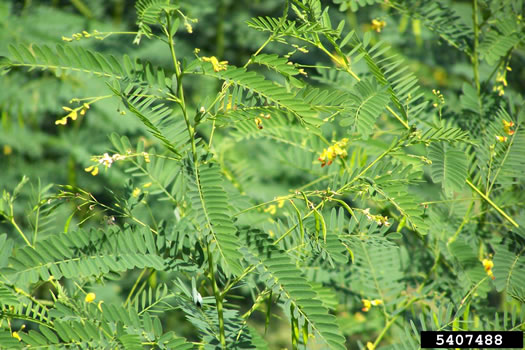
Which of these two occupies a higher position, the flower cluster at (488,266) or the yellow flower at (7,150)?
the yellow flower at (7,150)

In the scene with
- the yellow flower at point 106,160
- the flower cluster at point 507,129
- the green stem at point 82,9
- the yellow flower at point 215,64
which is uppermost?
the green stem at point 82,9

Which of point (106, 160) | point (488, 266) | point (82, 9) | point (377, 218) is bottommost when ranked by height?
point (488, 266)

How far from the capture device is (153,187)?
28.7 inches

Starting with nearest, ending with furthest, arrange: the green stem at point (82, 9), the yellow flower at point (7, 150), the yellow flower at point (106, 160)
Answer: the yellow flower at point (106, 160) < the yellow flower at point (7, 150) < the green stem at point (82, 9)

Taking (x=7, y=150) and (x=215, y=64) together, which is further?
(x=7, y=150)

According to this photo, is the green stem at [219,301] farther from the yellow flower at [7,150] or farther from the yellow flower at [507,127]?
the yellow flower at [7,150]

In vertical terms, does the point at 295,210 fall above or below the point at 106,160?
below

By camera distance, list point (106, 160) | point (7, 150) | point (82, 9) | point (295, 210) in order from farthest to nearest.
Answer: point (82, 9) < point (7, 150) < point (295, 210) < point (106, 160)

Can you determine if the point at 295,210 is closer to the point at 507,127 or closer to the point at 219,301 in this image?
the point at 219,301

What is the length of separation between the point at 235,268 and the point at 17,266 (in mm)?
254

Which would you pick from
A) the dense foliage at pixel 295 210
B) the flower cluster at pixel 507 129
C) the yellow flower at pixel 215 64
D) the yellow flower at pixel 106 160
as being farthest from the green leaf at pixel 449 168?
the yellow flower at pixel 106 160

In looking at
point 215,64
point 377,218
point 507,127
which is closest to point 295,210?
point 377,218

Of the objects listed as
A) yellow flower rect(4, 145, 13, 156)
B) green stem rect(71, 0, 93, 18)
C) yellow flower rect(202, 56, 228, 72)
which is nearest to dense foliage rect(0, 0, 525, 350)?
yellow flower rect(202, 56, 228, 72)

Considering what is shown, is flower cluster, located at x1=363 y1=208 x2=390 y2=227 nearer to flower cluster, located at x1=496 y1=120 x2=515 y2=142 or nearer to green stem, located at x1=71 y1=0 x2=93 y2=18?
flower cluster, located at x1=496 y1=120 x2=515 y2=142
